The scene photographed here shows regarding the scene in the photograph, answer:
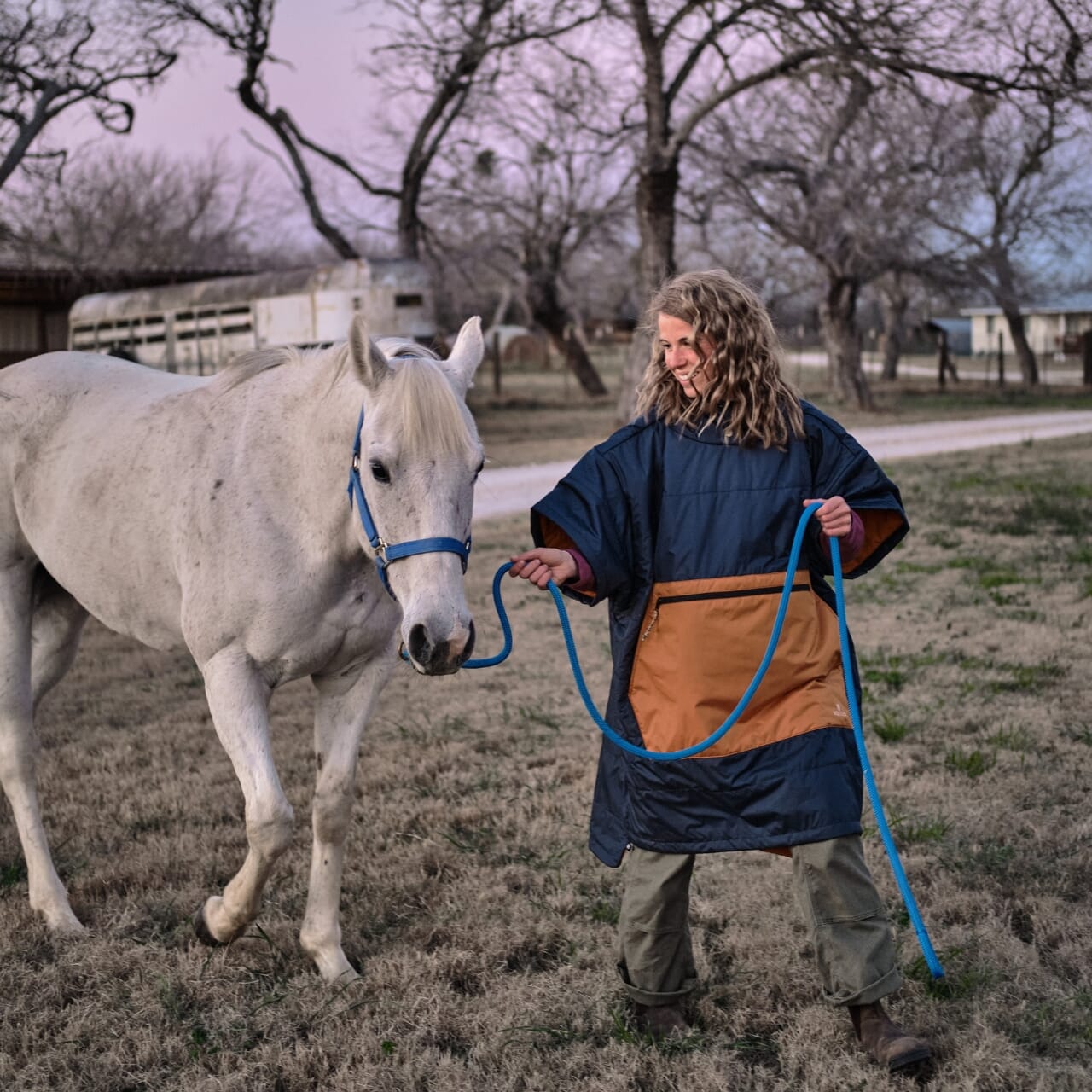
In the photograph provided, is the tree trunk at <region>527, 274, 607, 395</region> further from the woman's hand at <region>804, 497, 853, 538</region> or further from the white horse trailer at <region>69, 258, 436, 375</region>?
the woman's hand at <region>804, 497, 853, 538</region>

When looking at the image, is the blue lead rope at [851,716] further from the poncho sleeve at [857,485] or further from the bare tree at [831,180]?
the bare tree at [831,180]

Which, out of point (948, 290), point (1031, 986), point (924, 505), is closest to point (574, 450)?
point (924, 505)

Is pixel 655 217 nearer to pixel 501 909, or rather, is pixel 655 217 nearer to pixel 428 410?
pixel 501 909

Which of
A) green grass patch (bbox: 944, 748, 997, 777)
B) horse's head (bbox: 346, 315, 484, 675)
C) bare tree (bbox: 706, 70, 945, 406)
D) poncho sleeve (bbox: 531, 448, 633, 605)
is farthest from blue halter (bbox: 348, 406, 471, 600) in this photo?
bare tree (bbox: 706, 70, 945, 406)

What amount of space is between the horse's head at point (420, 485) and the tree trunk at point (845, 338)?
24646 mm

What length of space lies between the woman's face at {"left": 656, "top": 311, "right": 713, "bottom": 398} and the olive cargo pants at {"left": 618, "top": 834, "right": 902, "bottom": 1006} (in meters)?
1.18

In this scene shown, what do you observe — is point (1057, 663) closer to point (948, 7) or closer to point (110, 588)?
point (110, 588)

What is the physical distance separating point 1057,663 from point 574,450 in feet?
38.1

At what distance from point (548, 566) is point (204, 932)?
63.6 inches

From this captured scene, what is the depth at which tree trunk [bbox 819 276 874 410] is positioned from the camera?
26594 millimetres

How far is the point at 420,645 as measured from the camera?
2.72 m

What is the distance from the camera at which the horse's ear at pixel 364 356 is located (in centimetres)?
294

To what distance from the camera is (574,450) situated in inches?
693

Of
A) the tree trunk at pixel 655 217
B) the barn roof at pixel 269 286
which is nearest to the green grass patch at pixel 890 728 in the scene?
the barn roof at pixel 269 286
